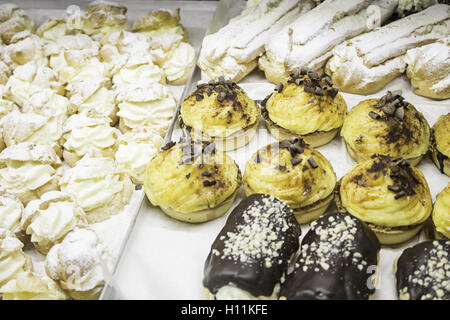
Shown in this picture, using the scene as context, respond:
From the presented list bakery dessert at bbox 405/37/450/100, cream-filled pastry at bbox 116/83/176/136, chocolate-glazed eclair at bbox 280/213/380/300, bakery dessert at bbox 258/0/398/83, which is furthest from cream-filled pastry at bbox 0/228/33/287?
bakery dessert at bbox 405/37/450/100

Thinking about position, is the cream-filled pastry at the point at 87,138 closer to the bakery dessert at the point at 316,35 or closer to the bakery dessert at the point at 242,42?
the bakery dessert at the point at 242,42

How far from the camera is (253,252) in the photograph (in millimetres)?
1827

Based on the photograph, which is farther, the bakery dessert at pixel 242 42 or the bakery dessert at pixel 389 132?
the bakery dessert at pixel 242 42

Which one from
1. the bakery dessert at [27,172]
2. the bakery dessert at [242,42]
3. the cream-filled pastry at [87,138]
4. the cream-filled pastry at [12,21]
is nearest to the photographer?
the bakery dessert at [27,172]

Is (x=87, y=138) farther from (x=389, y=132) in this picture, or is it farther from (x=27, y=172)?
(x=389, y=132)

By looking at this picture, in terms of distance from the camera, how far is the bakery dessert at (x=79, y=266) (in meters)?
2.08

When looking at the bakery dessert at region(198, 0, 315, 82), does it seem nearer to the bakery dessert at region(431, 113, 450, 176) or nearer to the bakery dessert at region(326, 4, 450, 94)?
the bakery dessert at region(326, 4, 450, 94)

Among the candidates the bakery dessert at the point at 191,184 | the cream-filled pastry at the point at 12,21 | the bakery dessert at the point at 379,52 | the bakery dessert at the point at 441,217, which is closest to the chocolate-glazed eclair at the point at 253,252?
the bakery dessert at the point at 191,184

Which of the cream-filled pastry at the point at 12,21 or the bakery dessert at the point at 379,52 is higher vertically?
the bakery dessert at the point at 379,52

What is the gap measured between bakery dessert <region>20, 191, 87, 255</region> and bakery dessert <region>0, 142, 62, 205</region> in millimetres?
242

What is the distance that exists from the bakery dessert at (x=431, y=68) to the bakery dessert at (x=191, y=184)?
161 centimetres
